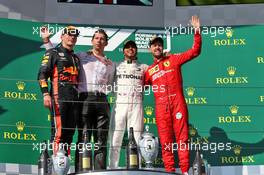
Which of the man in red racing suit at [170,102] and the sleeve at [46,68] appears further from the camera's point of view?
the sleeve at [46,68]

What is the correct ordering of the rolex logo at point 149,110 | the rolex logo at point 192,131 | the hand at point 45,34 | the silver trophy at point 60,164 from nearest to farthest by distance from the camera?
the silver trophy at point 60,164, the hand at point 45,34, the rolex logo at point 192,131, the rolex logo at point 149,110

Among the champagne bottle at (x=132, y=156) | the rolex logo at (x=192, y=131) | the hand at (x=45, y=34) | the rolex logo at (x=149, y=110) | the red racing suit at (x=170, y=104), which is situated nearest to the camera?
the champagne bottle at (x=132, y=156)

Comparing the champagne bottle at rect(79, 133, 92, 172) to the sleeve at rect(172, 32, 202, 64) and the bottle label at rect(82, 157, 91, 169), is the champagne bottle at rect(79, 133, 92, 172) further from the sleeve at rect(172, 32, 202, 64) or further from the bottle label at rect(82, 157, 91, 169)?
the sleeve at rect(172, 32, 202, 64)

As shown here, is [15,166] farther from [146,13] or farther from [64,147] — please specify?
[146,13]

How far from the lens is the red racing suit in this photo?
11.1 m

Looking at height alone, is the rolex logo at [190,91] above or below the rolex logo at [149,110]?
above

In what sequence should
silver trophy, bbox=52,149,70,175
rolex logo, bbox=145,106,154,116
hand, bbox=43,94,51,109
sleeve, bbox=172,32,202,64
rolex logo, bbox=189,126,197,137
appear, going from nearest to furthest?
silver trophy, bbox=52,149,70,175
hand, bbox=43,94,51,109
sleeve, bbox=172,32,202,64
rolex logo, bbox=189,126,197,137
rolex logo, bbox=145,106,154,116

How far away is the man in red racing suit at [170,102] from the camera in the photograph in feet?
36.3

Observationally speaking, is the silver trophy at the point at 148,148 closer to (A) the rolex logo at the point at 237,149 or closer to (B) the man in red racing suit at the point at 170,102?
(B) the man in red racing suit at the point at 170,102

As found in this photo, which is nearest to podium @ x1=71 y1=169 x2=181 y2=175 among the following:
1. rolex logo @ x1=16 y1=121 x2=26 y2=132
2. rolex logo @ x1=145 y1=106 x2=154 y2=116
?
rolex logo @ x1=16 y1=121 x2=26 y2=132

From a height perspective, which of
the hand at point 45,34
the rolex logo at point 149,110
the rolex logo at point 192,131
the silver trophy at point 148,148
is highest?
the hand at point 45,34

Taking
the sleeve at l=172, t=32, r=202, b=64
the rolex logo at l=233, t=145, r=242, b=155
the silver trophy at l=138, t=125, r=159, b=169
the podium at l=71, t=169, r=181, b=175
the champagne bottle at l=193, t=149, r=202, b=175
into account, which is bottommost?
the podium at l=71, t=169, r=181, b=175

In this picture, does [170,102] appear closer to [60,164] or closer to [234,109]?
[234,109]

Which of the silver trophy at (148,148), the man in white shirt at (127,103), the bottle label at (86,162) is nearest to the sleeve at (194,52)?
the man in white shirt at (127,103)
